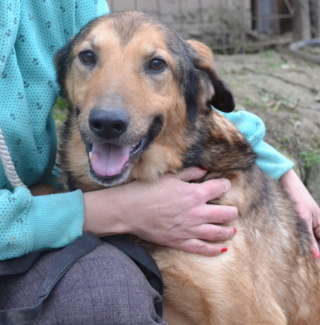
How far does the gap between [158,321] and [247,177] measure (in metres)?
0.79

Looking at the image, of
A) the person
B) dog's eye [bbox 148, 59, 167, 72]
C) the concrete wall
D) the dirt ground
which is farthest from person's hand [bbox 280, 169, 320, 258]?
the concrete wall

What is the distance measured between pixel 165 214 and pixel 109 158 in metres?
0.33

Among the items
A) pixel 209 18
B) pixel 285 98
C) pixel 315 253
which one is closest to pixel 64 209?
pixel 315 253

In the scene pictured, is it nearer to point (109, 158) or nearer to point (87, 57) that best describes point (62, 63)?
point (87, 57)

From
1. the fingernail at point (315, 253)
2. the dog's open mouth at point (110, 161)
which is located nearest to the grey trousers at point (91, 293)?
the dog's open mouth at point (110, 161)

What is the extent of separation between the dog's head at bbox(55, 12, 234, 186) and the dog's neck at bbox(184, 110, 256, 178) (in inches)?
1.9

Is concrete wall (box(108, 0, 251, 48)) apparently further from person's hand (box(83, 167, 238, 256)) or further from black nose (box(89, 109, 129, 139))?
black nose (box(89, 109, 129, 139))

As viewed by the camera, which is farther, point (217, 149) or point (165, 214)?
point (217, 149)

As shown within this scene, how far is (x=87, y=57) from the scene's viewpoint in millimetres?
2572

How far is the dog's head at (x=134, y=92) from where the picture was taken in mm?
2330

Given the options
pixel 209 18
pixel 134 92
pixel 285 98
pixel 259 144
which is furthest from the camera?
pixel 209 18

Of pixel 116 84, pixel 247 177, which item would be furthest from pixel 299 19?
pixel 116 84

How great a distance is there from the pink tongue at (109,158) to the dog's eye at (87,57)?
39 centimetres

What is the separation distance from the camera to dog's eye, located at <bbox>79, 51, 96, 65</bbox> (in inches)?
101
